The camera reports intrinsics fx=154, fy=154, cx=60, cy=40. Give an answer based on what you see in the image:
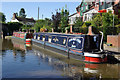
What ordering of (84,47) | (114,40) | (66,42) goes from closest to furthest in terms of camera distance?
(84,47)
(66,42)
(114,40)

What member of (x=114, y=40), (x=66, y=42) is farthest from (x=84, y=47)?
(x=114, y=40)

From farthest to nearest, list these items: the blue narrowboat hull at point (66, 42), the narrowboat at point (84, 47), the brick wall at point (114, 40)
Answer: the brick wall at point (114, 40), the blue narrowboat hull at point (66, 42), the narrowboat at point (84, 47)

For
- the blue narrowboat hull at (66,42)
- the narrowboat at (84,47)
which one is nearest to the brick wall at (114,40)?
the narrowboat at (84,47)

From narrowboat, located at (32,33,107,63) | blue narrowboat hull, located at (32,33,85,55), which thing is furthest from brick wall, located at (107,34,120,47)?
blue narrowboat hull, located at (32,33,85,55)

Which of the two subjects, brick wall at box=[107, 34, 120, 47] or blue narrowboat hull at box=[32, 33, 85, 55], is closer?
blue narrowboat hull at box=[32, 33, 85, 55]

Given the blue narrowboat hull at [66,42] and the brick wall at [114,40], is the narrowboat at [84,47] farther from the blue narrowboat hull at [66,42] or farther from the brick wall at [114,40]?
the brick wall at [114,40]

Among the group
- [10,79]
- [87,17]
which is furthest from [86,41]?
[87,17]

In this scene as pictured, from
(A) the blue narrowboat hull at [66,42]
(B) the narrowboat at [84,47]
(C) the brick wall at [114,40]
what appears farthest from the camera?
(C) the brick wall at [114,40]

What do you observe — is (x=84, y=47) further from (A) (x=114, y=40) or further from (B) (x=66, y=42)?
(A) (x=114, y=40)

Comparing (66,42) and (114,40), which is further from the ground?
(114,40)

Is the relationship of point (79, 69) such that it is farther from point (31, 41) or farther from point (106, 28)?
point (31, 41)

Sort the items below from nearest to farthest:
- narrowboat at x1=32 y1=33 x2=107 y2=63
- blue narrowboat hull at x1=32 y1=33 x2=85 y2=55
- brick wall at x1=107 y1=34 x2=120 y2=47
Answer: narrowboat at x1=32 y1=33 x2=107 y2=63 → blue narrowboat hull at x1=32 y1=33 x2=85 y2=55 → brick wall at x1=107 y1=34 x2=120 y2=47

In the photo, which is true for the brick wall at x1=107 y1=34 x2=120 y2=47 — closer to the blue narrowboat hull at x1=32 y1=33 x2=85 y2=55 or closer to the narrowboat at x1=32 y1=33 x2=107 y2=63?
the narrowboat at x1=32 y1=33 x2=107 y2=63

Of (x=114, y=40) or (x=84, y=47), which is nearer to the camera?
(x=84, y=47)
